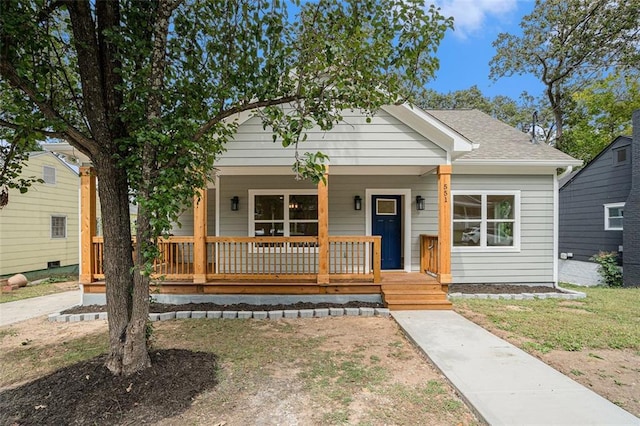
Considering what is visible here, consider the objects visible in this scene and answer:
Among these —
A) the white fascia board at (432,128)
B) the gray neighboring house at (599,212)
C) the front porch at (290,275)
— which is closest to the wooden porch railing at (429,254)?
the front porch at (290,275)

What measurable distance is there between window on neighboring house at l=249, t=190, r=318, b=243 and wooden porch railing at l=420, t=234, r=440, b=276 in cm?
276

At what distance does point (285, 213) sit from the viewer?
8469 mm

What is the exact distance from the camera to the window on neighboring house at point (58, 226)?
1277 centimetres

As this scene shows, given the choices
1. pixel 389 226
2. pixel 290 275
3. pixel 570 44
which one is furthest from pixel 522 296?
pixel 570 44

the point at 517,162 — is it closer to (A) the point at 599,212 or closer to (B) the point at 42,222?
(A) the point at 599,212

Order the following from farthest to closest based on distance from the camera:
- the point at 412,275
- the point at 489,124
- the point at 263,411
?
the point at 489,124
the point at 412,275
the point at 263,411

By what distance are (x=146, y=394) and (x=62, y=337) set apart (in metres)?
3.22

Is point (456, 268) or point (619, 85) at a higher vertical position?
point (619, 85)

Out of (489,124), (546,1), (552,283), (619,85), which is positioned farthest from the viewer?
(619,85)

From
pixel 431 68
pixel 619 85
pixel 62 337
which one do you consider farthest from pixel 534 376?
pixel 619 85

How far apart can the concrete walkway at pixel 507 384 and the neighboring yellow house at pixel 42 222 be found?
12.8 m

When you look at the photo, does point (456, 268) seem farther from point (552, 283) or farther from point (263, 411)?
point (263, 411)

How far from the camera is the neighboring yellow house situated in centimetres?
1110

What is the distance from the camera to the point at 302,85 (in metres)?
3.75
